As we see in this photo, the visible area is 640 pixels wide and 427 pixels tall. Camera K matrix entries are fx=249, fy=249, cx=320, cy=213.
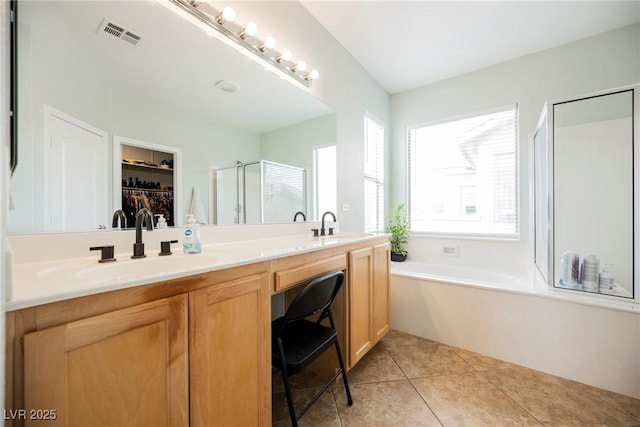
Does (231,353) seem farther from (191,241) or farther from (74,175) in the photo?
(74,175)

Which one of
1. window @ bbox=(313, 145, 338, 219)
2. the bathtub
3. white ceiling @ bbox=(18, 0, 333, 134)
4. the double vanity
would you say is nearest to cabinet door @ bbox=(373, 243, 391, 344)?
the bathtub

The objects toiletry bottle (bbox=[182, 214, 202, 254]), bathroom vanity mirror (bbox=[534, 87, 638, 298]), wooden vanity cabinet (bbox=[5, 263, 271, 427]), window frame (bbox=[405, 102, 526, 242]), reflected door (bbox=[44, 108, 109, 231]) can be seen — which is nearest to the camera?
wooden vanity cabinet (bbox=[5, 263, 271, 427])

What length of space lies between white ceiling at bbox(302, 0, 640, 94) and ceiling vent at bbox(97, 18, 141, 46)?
4.65ft

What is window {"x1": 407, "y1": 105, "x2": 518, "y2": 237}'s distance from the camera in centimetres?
274

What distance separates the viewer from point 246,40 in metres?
1.54

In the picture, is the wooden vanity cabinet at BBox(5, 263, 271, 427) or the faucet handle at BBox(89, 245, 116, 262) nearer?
the wooden vanity cabinet at BBox(5, 263, 271, 427)

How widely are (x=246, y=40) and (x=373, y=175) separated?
1986 millimetres

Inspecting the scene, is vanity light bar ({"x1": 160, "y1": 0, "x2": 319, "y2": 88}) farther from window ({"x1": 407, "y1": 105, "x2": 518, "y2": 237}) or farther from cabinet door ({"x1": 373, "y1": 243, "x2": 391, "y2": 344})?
window ({"x1": 407, "y1": 105, "x2": 518, "y2": 237})

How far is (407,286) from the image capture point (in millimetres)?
2303

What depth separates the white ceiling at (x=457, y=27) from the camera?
199cm

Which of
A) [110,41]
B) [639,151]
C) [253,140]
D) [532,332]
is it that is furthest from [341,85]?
[532,332]

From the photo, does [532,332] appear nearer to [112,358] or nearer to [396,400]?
[396,400]

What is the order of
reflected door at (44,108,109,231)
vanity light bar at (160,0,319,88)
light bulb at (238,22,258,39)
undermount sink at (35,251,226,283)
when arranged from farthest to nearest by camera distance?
light bulb at (238,22,258,39), vanity light bar at (160,0,319,88), reflected door at (44,108,109,231), undermount sink at (35,251,226,283)

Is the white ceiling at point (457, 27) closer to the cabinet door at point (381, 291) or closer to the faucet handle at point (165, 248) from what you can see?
the cabinet door at point (381, 291)
